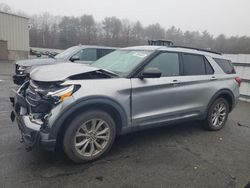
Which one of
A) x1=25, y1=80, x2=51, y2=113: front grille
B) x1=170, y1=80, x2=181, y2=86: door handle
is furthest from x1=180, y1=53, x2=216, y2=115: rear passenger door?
x1=25, y1=80, x2=51, y2=113: front grille

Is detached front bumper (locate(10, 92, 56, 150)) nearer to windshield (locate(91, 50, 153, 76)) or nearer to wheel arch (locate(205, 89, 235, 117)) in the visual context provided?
windshield (locate(91, 50, 153, 76))

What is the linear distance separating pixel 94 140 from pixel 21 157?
3.61 feet

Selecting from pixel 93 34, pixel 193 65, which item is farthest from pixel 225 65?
pixel 93 34

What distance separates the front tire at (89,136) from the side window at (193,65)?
1921mm

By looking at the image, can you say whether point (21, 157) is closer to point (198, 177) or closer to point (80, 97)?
point (80, 97)

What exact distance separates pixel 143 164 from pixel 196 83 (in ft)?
6.49

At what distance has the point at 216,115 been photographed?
498 cm

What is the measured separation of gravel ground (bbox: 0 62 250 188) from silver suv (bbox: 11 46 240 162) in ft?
0.98

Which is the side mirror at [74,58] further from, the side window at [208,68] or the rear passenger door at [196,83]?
the side window at [208,68]

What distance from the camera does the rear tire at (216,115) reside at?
4.84m

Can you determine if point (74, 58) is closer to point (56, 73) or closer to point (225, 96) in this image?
point (56, 73)

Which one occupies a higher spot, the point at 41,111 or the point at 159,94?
the point at 159,94

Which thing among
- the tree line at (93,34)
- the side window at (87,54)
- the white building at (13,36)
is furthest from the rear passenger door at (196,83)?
the tree line at (93,34)

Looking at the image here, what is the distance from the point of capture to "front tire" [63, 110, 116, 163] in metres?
3.05
